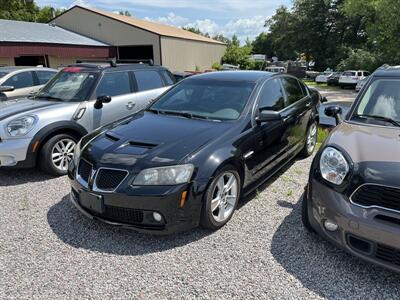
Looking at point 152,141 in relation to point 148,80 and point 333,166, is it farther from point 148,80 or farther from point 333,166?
point 148,80

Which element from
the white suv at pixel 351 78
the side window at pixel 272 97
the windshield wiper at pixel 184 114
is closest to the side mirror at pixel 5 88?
the windshield wiper at pixel 184 114

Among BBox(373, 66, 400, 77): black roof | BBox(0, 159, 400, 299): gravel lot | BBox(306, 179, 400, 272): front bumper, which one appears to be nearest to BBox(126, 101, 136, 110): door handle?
BBox(0, 159, 400, 299): gravel lot

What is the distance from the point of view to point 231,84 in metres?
4.52

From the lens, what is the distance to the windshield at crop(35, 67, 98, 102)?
18.7 feet

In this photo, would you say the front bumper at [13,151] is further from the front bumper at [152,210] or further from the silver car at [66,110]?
the front bumper at [152,210]

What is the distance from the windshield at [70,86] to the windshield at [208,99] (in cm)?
166

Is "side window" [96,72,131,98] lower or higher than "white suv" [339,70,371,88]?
higher

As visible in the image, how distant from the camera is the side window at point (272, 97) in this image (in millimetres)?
4368

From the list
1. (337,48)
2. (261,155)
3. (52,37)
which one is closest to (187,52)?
(52,37)

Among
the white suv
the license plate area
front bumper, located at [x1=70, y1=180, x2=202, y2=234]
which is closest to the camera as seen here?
front bumper, located at [x1=70, y1=180, x2=202, y2=234]

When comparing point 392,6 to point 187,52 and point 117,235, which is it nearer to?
point 117,235

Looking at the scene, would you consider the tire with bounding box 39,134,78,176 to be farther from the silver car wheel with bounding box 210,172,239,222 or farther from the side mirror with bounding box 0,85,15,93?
the side mirror with bounding box 0,85,15,93

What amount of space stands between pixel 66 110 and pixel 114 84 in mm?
1119

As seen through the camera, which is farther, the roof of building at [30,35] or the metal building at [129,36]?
the metal building at [129,36]
